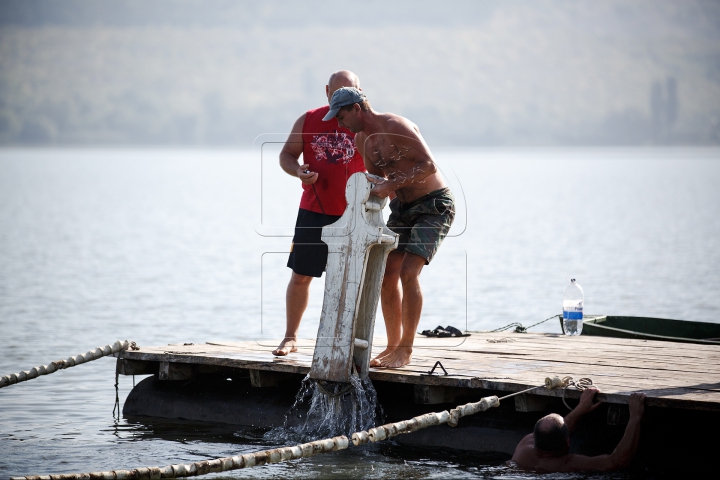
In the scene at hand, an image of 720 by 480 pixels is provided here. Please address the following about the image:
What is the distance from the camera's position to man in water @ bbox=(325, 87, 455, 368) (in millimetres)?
7738

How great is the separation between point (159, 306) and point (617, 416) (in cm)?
1497

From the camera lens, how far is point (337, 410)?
7844 millimetres

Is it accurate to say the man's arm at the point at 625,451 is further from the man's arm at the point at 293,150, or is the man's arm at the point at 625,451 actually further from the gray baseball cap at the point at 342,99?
the man's arm at the point at 293,150

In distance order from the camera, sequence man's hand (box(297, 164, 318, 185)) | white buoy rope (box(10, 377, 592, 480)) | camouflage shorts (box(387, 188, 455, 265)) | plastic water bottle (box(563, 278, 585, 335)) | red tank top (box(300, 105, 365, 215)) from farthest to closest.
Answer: plastic water bottle (box(563, 278, 585, 335))
red tank top (box(300, 105, 365, 215))
man's hand (box(297, 164, 318, 185))
camouflage shorts (box(387, 188, 455, 265))
white buoy rope (box(10, 377, 592, 480))

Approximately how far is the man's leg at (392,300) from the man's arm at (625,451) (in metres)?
1.78

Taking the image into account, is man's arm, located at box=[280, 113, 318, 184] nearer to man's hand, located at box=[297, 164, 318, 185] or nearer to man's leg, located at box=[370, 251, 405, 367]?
man's hand, located at box=[297, 164, 318, 185]

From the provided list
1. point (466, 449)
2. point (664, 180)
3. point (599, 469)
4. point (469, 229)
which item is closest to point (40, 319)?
point (466, 449)

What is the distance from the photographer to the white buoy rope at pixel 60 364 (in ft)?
28.9

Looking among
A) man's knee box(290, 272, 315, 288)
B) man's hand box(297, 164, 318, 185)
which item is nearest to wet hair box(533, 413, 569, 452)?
man's knee box(290, 272, 315, 288)

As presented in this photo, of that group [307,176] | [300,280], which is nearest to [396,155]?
[307,176]

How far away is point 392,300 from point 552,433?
1.78 metres

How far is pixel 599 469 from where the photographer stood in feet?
22.7

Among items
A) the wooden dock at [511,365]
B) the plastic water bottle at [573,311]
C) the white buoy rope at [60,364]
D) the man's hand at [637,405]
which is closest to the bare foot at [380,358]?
the wooden dock at [511,365]

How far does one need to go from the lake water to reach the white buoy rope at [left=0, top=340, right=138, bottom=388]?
523 mm
